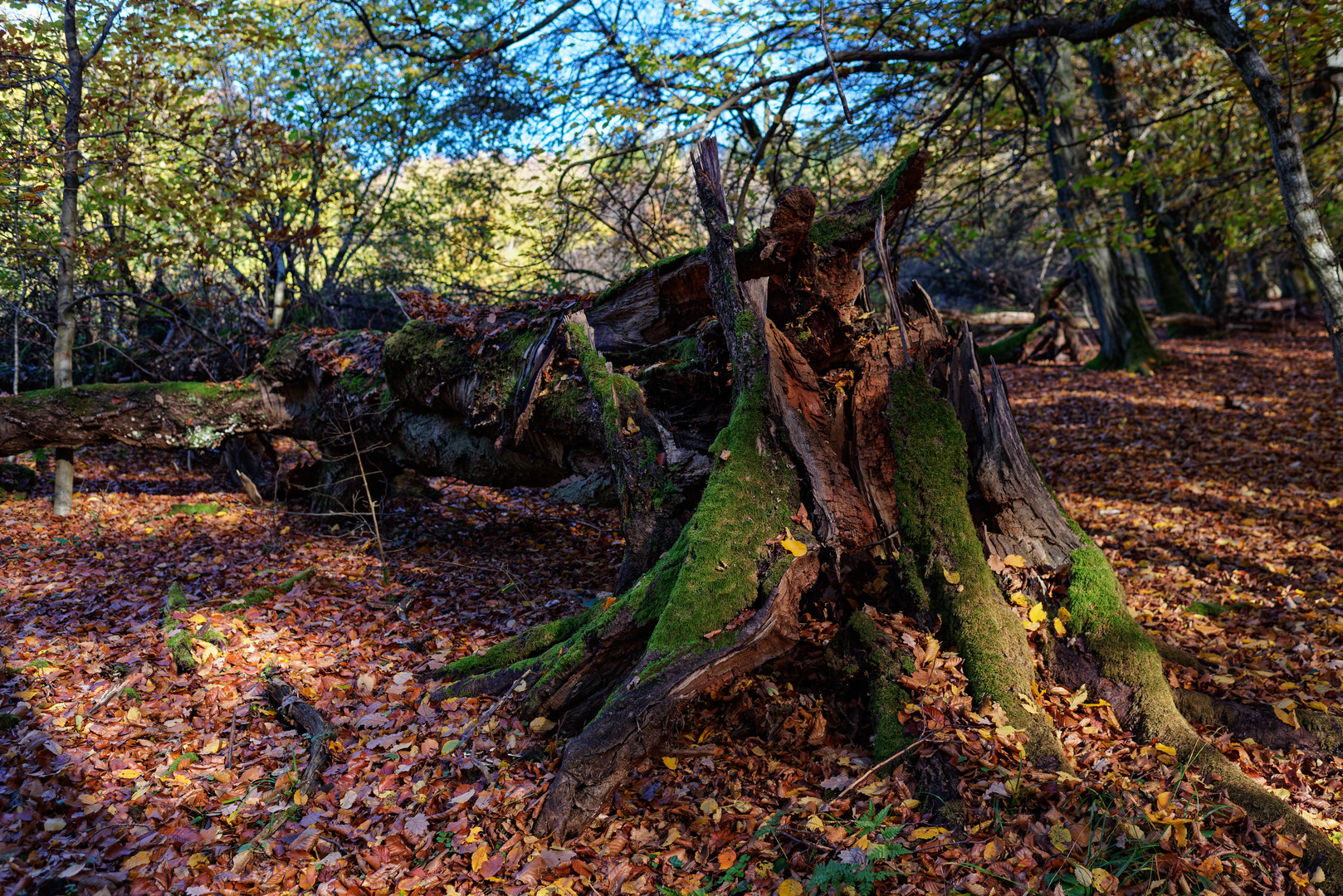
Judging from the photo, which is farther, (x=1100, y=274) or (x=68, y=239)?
(x=1100, y=274)

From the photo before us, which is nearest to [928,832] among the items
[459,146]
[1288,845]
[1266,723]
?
[1288,845]

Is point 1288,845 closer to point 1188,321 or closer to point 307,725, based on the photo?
point 307,725

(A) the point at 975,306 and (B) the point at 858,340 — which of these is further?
(A) the point at 975,306

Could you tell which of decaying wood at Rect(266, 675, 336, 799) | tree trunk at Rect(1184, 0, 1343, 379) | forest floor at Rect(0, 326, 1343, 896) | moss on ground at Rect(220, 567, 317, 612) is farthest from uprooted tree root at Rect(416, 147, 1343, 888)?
tree trunk at Rect(1184, 0, 1343, 379)

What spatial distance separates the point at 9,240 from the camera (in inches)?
333

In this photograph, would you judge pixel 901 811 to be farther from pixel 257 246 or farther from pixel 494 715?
pixel 257 246

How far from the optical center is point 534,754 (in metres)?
3.77

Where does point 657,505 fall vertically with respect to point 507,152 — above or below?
below

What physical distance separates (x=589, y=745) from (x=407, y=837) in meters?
0.94

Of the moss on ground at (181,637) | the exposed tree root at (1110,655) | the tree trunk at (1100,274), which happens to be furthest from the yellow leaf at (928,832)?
the tree trunk at (1100,274)

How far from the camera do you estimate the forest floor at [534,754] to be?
3.04 meters

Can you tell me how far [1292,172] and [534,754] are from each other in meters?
6.61

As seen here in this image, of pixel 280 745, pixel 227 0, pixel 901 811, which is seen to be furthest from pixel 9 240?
pixel 901 811

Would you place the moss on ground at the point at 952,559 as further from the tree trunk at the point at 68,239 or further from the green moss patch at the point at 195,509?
the tree trunk at the point at 68,239
